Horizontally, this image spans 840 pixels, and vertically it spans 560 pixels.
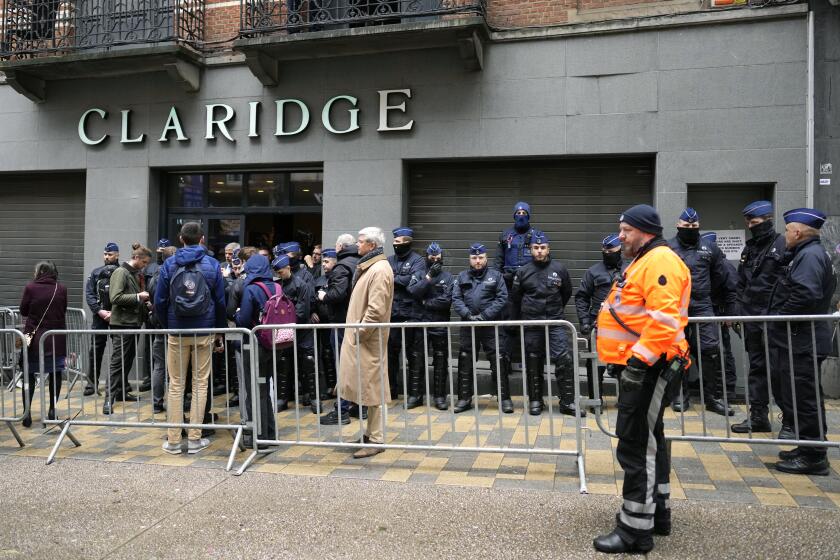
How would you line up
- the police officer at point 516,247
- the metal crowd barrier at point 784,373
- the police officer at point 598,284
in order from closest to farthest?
1. the metal crowd barrier at point 784,373
2. the police officer at point 598,284
3. the police officer at point 516,247

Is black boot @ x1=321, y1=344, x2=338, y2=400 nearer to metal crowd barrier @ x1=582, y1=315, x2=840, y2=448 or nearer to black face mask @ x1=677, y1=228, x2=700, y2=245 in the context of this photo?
metal crowd barrier @ x1=582, y1=315, x2=840, y2=448

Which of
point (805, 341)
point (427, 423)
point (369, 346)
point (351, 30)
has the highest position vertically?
point (351, 30)

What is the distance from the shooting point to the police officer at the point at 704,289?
6707mm

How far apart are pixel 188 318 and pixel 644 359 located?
420 cm

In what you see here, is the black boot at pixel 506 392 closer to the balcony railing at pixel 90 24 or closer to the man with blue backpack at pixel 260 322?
the man with blue backpack at pixel 260 322

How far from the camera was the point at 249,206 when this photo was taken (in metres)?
10.3

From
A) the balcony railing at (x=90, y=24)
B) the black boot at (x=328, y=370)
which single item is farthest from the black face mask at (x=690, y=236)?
the balcony railing at (x=90, y=24)

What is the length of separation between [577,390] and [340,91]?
20.6 feet

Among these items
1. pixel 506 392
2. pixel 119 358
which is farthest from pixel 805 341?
pixel 119 358

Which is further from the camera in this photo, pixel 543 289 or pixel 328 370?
pixel 328 370

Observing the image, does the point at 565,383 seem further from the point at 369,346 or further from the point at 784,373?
the point at 369,346

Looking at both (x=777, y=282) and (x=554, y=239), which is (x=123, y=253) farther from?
(x=777, y=282)

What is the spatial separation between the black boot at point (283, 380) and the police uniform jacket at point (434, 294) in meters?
1.74

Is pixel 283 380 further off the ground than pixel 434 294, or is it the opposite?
pixel 434 294
